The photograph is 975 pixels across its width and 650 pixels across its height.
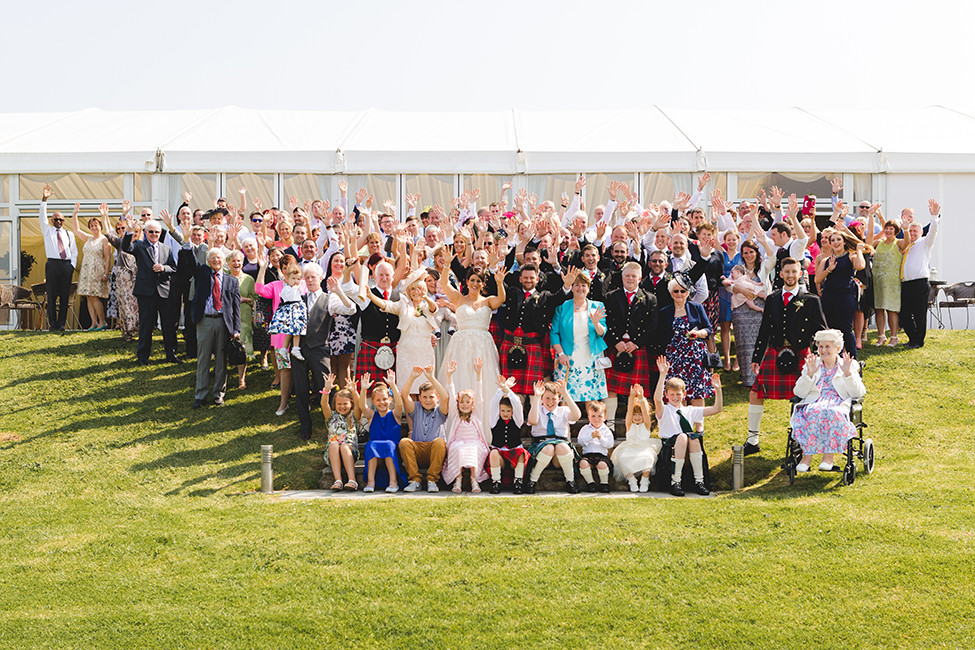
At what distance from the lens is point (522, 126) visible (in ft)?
54.1

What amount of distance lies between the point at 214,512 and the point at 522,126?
1089cm

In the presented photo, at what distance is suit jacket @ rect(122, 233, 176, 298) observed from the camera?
36.1 feet

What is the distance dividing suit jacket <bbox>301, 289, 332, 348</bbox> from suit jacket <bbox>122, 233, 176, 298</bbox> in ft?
9.34

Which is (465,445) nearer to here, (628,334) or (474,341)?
(474,341)

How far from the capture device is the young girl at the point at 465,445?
769cm

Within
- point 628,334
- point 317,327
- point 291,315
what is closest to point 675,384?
point 628,334

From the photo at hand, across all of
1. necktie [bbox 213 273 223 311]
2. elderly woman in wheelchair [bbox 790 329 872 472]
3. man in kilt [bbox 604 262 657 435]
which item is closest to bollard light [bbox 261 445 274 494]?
necktie [bbox 213 273 223 311]

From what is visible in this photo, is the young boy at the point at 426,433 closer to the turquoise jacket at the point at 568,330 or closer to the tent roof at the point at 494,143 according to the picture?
the turquoise jacket at the point at 568,330

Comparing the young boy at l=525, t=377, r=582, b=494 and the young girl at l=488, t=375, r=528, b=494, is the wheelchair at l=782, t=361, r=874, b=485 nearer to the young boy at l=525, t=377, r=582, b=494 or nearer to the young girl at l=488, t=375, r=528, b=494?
the young boy at l=525, t=377, r=582, b=494

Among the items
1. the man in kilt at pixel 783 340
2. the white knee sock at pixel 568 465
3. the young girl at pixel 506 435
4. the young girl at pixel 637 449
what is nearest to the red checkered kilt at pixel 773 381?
the man in kilt at pixel 783 340

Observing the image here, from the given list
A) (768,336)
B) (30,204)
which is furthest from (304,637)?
(30,204)

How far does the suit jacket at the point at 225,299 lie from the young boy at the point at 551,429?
367cm

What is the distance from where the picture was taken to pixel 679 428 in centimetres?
775

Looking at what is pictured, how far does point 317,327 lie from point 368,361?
693 millimetres
